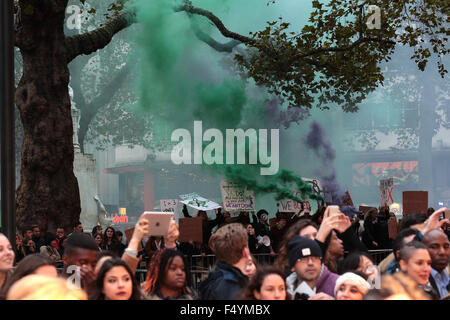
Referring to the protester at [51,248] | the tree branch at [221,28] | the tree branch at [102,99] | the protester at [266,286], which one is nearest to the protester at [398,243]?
the protester at [266,286]

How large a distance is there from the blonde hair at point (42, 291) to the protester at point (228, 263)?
2.10 meters

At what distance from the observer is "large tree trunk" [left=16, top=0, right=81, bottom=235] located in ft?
43.4

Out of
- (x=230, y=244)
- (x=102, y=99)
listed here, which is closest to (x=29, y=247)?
(x=230, y=244)

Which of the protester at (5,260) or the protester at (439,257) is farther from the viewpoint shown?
the protester at (439,257)

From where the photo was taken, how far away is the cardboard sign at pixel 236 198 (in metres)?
Answer: 15.2

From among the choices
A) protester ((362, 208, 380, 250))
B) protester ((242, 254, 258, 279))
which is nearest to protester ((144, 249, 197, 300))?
protester ((242, 254, 258, 279))

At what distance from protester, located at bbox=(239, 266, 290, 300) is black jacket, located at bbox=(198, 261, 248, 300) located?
1.13 ft

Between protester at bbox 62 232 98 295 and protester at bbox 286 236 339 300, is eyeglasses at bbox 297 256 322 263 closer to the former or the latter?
protester at bbox 286 236 339 300

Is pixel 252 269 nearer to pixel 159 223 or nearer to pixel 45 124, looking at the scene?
pixel 159 223

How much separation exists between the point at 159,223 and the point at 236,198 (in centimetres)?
1015

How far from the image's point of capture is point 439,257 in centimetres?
524

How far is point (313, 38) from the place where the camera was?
15586 millimetres

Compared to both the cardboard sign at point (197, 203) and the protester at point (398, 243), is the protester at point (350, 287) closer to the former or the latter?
the protester at point (398, 243)
